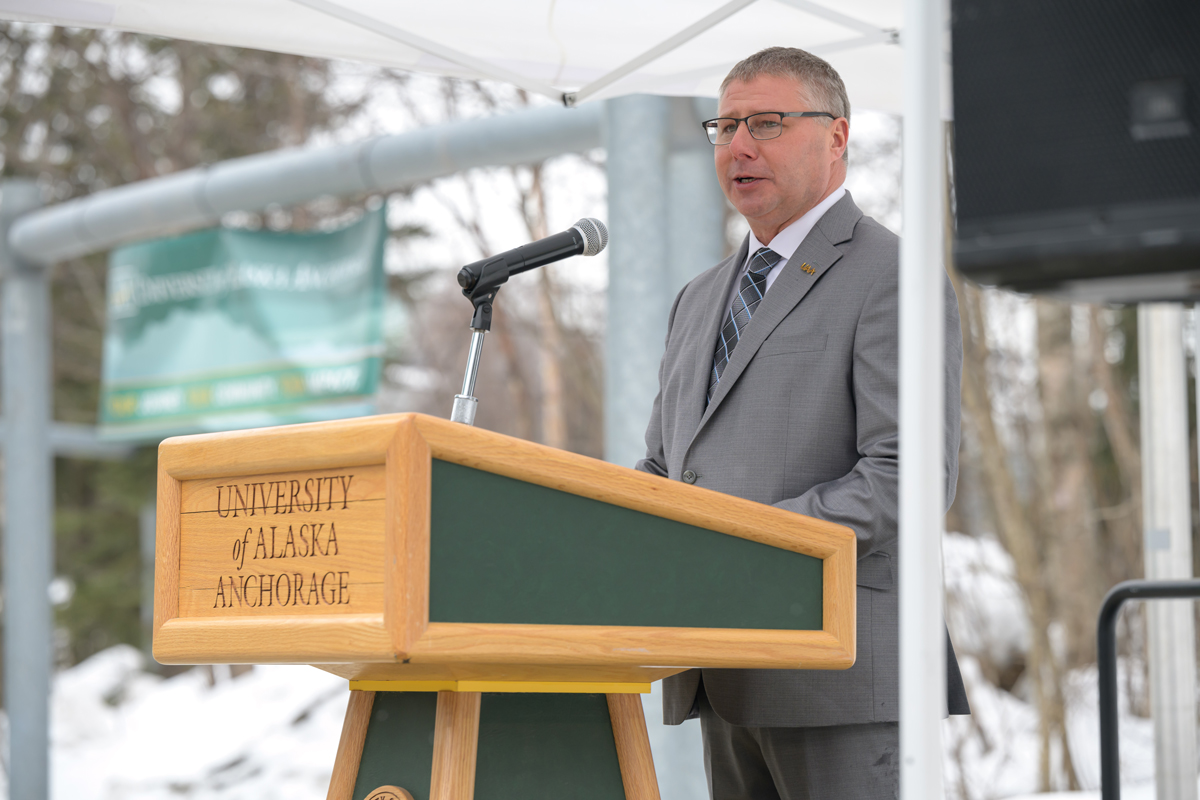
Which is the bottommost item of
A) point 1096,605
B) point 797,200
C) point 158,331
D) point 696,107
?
point 1096,605

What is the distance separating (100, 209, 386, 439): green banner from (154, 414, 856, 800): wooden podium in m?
3.59

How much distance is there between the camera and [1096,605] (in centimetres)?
815

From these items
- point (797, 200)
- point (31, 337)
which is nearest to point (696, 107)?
point (797, 200)

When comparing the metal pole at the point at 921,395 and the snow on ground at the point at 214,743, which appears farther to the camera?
the snow on ground at the point at 214,743

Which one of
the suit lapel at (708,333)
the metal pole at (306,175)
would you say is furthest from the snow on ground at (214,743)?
the suit lapel at (708,333)

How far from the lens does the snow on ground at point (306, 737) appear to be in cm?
680

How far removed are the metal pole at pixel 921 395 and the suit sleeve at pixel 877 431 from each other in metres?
0.43

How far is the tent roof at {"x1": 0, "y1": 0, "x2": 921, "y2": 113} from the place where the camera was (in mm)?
2893

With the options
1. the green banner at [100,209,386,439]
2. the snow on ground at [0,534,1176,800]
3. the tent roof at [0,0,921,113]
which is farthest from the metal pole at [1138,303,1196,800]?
the green banner at [100,209,386,439]

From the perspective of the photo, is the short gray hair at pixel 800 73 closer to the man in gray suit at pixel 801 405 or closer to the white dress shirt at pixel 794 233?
the man in gray suit at pixel 801 405

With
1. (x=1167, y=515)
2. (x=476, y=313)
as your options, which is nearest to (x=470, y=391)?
(x=476, y=313)

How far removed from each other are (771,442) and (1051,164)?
2.65 feet

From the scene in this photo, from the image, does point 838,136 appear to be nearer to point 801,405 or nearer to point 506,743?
point 801,405

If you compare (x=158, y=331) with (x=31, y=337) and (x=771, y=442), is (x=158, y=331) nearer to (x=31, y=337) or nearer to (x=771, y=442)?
(x=31, y=337)
